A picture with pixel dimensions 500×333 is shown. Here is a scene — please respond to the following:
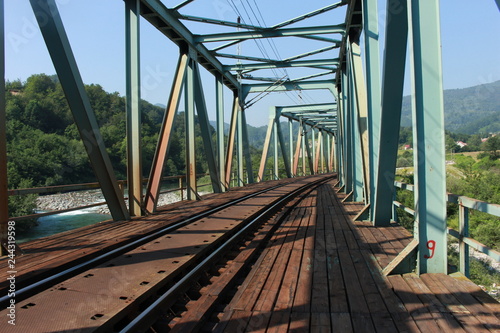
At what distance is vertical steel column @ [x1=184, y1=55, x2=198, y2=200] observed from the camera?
1088cm

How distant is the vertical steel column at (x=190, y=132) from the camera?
35.7ft

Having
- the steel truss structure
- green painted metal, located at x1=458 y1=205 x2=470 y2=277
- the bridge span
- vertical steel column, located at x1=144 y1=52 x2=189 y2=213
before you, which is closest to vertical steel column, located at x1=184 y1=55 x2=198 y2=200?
the steel truss structure

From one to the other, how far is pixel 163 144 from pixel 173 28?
129 inches

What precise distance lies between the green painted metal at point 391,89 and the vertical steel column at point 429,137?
66cm

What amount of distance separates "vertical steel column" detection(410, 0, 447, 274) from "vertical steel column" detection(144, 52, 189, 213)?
6346mm

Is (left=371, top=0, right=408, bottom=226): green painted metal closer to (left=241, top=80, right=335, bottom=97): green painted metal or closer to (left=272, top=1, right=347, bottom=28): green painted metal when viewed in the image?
(left=272, top=1, right=347, bottom=28): green painted metal

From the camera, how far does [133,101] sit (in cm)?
771

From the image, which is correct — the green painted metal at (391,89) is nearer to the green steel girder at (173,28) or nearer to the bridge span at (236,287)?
the bridge span at (236,287)

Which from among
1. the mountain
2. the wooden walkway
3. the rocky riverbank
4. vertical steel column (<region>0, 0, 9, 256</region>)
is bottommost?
Result: the rocky riverbank

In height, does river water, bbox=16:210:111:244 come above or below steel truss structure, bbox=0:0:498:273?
below

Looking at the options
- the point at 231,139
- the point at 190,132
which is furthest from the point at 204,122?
the point at 231,139

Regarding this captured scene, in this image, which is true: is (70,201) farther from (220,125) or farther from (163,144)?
(163,144)

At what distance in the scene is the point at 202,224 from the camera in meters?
6.41

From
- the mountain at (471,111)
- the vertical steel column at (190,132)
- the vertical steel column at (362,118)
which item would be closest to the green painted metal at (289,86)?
the vertical steel column at (190,132)
